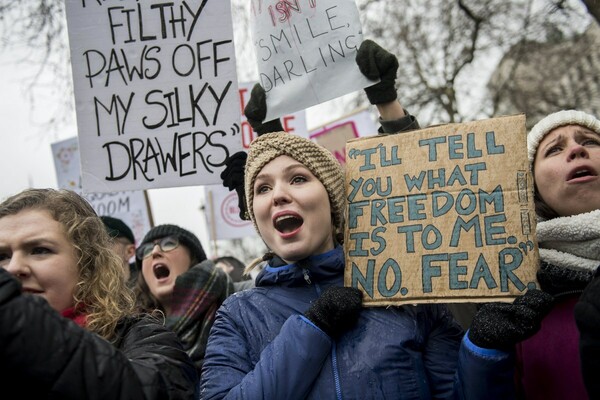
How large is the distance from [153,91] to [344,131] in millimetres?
3231

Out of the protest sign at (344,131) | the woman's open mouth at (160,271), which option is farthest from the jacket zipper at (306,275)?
the protest sign at (344,131)

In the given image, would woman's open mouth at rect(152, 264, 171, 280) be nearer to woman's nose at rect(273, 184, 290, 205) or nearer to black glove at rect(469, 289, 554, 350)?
woman's nose at rect(273, 184, 290, 205)

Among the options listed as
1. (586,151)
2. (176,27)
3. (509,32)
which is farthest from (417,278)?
(509,32)

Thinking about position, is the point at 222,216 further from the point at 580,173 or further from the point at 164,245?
the point at 580,173

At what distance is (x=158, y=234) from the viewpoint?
11.8 ft

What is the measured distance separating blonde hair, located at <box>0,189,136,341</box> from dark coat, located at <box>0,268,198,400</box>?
1.25 ft

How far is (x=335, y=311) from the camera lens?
72.7 inches

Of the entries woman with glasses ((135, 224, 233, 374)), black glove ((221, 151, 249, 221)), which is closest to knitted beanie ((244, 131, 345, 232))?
black glove ((221, 151, 249, 221))

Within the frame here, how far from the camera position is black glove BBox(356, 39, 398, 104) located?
2326 millimetres

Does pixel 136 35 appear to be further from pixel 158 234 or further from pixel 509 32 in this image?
pixel 509 32

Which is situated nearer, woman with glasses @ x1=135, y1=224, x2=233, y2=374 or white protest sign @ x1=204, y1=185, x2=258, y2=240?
woman with glasses @ x1=135, y1=224, x2=233, y2=374

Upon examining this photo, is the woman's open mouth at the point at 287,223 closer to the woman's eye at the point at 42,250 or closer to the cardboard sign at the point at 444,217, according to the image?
the cardboard sign at the point at 444,217

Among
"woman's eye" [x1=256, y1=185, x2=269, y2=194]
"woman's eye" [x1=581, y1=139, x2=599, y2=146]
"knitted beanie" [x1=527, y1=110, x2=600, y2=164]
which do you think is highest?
"knitted beanie" [x1=527, y1=110, x2=600, y2=164]

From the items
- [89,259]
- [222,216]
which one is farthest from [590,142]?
[222,216]
